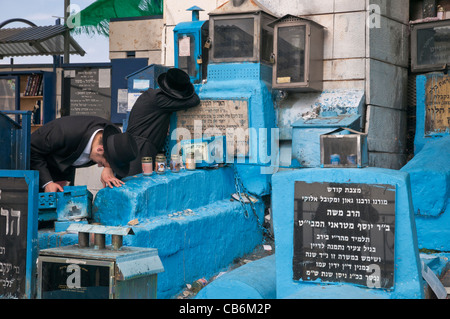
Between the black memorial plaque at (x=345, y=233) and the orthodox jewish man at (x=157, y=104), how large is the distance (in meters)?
4.28

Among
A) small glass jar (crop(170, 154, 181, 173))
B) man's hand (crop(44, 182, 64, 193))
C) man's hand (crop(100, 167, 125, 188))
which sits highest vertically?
small glass jar (crop(170, 154, 181, 173))

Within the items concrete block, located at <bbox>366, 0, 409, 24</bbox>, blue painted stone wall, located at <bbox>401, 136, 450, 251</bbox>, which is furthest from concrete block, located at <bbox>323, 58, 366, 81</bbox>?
blue painted stone wall, located at <bbox>401, 136, 450, 251</bbox>

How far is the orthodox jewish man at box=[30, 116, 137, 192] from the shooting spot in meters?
5.84

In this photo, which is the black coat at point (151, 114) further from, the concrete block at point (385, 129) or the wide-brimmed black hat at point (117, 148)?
the concrete block at point (385, 129)

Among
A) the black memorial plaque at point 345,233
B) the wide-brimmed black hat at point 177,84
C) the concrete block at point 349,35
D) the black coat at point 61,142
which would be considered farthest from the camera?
the concrete block at point 349,35

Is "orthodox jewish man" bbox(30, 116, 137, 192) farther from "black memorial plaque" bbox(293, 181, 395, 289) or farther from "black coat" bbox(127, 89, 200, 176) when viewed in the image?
"black memorial plaque" bbox(293, 181, 395, 289)

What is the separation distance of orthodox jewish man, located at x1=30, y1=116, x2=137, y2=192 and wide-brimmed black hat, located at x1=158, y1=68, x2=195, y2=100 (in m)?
2.17

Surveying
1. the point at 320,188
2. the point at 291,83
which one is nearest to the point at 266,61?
the point at 291,83

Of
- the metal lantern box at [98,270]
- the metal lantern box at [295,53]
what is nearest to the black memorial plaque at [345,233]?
the metal lantern box at [98,270]

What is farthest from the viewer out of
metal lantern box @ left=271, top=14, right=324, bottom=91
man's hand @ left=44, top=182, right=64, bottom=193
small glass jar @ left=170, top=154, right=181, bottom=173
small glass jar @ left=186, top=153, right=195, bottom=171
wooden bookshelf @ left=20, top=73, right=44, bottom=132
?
wooden bookshelf @ left=20, top=73, right=44, bottom=132

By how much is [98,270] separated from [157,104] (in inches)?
183

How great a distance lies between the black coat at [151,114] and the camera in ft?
27.1
